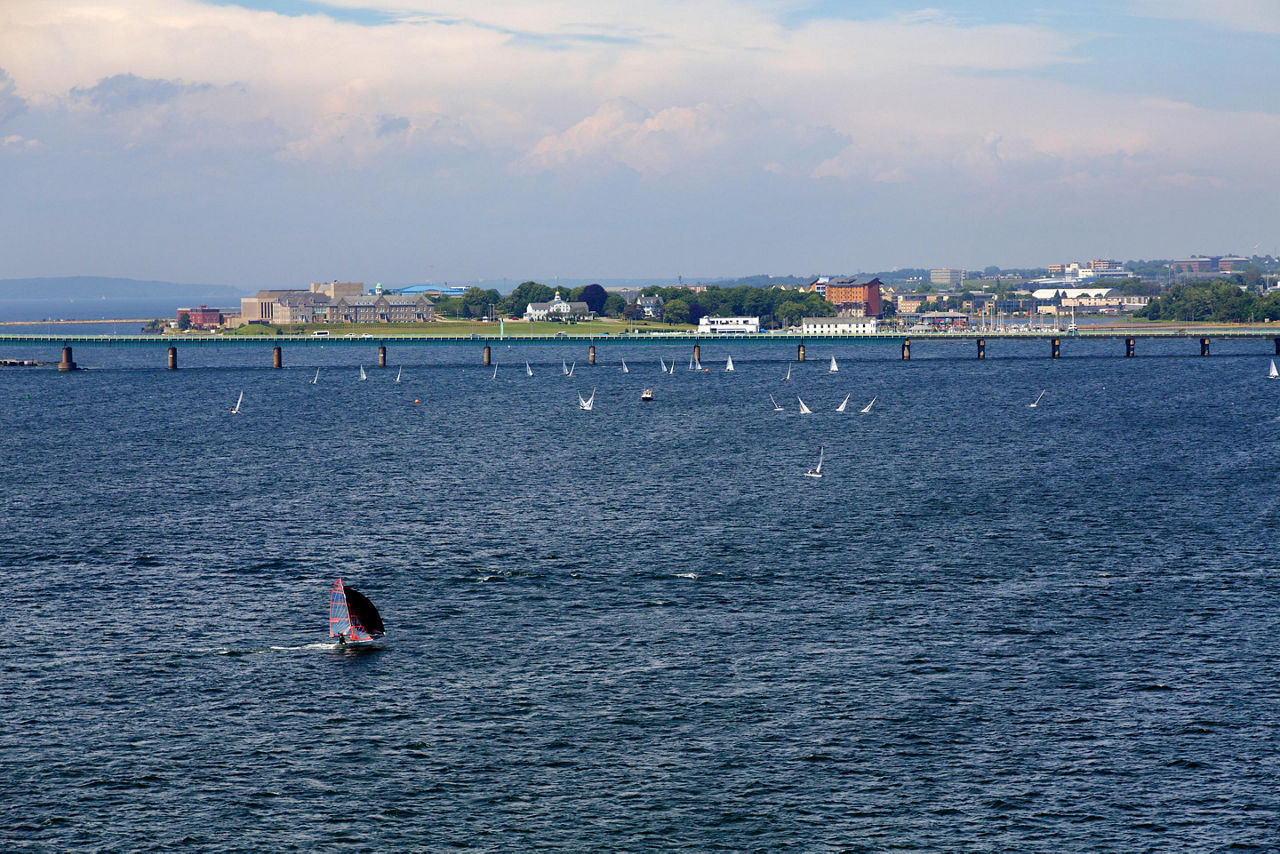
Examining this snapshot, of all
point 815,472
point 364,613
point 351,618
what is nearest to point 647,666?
point 364,613

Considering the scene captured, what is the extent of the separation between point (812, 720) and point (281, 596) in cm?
3338

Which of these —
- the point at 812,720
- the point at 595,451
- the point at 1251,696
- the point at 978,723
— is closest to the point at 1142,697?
the point at 1251,696

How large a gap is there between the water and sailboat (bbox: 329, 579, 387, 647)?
4.64 ft

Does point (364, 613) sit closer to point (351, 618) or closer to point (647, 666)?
point (351, 618)

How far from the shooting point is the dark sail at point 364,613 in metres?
64.7

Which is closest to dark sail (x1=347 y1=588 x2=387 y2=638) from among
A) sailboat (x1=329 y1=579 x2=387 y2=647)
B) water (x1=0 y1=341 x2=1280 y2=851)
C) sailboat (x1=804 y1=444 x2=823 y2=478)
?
sailboat (x1=329 y1=579 x2=387 y2=647)

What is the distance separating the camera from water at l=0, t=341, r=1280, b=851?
46.3 meters

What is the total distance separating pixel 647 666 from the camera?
6153 centimetres

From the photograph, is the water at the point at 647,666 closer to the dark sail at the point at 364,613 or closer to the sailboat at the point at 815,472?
the dark sail at the point at 364,613

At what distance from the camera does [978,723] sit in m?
54.1

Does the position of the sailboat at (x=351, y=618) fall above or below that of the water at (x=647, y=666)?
above

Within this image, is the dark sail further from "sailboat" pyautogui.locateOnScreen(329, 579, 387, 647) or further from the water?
the water

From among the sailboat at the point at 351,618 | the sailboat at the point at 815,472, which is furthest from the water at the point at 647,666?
the sailboat at the point at 815,472

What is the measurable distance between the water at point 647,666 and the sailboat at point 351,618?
1414mm
